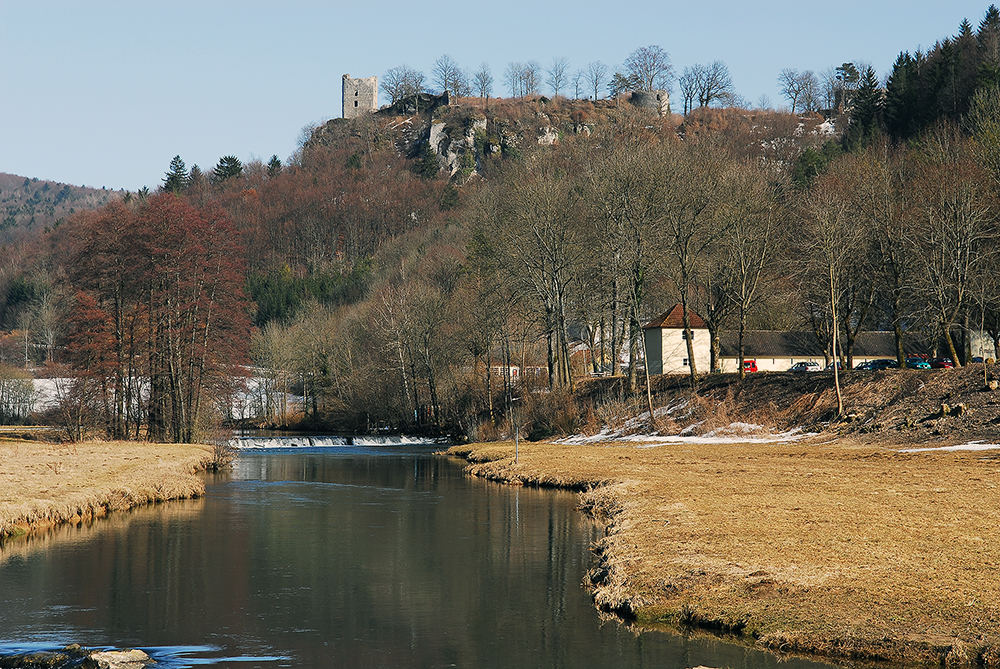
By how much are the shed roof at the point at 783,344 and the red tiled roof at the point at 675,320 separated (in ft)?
7.28

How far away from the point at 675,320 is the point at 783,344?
30.9 ft

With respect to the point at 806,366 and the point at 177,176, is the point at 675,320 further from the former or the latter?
the point at 177,176

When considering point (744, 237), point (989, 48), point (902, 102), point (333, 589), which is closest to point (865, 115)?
point (902, 102)

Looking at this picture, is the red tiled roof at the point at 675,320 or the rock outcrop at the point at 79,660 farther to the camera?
the red tiled roof at the point at 675,320

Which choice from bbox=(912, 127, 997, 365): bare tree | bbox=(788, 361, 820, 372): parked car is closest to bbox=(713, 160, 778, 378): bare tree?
bbox=(912, 127, 997, 365): bare tree

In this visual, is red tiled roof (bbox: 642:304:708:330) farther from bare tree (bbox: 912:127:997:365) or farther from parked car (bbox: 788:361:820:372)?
bare tree (bbox: 912:127:997:365)

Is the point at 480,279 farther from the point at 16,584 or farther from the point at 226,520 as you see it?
the point at 16,584

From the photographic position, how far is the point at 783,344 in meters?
82.4

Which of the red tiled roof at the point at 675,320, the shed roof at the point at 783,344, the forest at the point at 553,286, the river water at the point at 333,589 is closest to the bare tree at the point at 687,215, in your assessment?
the forest at the point at 553,286

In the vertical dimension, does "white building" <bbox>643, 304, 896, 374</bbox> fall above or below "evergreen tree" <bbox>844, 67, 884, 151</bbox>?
below

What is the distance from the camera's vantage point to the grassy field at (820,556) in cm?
1418

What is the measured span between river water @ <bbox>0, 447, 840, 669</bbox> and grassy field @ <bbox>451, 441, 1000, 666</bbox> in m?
0.84

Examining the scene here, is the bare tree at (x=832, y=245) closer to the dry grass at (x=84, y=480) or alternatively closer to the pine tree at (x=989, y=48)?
the dry grass at (x=84, y=480)

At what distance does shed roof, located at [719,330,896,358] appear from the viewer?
8088 cm
